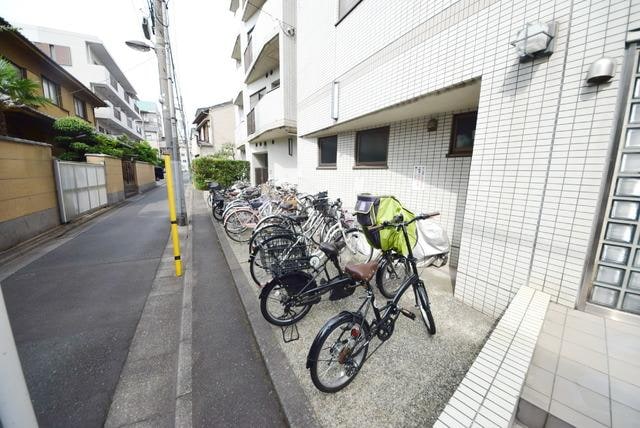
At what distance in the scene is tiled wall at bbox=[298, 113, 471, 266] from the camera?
4402 mm

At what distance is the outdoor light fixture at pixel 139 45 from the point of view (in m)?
6.58

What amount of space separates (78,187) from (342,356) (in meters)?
10.7

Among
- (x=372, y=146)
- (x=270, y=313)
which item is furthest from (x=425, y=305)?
(x=372, y=146)

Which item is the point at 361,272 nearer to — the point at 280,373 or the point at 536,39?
the point at 280,373

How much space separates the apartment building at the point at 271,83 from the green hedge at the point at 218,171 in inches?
82.7

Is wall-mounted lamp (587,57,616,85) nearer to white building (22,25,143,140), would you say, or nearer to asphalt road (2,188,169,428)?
asphalt road (2,188,169,428)

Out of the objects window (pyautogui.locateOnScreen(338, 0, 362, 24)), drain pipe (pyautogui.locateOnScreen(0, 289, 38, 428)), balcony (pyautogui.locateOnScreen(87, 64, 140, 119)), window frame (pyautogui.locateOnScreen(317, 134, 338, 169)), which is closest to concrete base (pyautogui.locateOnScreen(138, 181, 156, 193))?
balcony (pyautogui.locateOnScreen(87, 64, 140, 119))

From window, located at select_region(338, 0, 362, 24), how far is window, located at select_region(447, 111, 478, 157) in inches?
134

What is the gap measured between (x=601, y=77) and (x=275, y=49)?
10.8 m

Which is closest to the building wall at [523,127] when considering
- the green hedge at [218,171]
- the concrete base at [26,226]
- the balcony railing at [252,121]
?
the concrete base at [26,226]

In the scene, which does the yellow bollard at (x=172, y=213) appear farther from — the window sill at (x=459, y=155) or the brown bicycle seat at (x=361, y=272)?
the window sill at (x=459, y=155)

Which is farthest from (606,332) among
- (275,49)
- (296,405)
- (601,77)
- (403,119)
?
(275,49)

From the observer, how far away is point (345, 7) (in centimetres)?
584

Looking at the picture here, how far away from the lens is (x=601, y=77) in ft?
6.97
